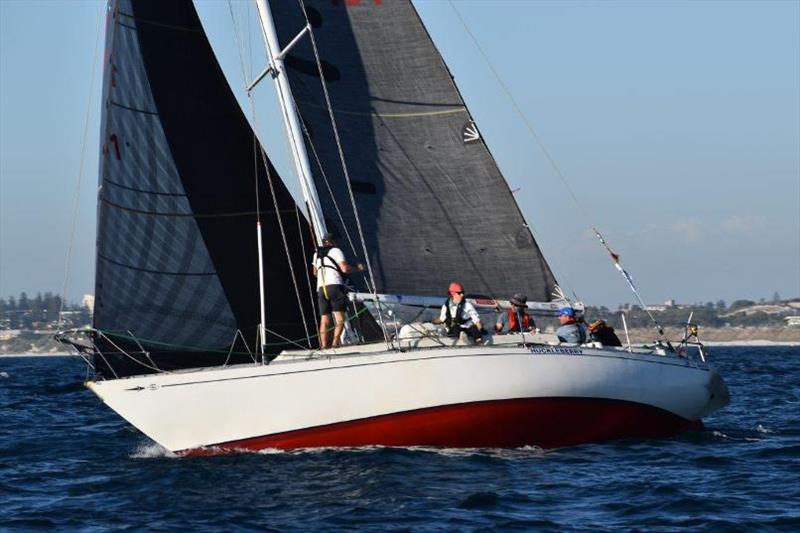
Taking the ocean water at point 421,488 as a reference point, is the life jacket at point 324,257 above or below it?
above

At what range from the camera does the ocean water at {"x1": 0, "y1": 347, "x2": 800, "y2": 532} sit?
1115cm

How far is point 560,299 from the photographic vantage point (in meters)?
16.7

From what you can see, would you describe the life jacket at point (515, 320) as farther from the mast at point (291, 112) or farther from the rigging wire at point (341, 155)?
the mast at point (291, 112)

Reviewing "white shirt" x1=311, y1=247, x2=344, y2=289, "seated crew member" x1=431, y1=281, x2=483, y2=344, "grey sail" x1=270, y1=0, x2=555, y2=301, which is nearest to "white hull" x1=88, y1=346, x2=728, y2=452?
"seated crew member" x1=431, y1=281, x2=483, y2=344

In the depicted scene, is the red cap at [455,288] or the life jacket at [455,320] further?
the red cap at [455,288]

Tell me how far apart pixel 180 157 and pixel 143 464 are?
12.3ft

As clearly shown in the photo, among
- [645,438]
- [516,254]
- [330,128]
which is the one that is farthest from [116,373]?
[645,438]

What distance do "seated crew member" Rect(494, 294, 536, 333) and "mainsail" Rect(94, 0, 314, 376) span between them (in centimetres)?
240

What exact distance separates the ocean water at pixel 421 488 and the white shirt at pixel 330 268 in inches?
84.4

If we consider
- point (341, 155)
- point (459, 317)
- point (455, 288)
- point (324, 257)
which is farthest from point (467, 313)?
point (341, 155)

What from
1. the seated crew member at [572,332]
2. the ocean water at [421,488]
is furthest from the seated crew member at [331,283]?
the seated crew member at [572,332]

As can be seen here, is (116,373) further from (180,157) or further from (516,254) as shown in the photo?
(516,254)

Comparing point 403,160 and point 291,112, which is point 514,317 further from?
point 291,112

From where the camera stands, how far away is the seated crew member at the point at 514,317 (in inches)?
645
